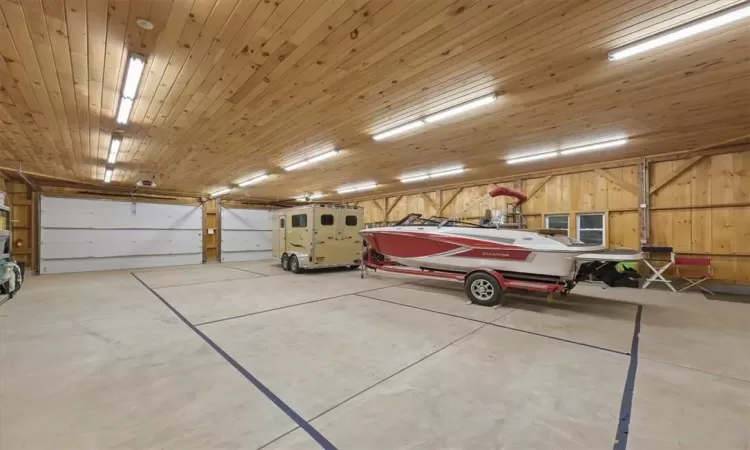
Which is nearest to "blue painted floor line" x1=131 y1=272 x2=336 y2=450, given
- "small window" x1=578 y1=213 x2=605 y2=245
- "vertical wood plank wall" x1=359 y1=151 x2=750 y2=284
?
"vertical wood plank wall" x1=359 y1=151 x2=750 y2=284

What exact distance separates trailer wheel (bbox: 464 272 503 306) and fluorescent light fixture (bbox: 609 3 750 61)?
11.4ft

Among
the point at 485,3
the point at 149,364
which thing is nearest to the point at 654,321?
the point at 485,3

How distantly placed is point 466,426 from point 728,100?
18.5ft

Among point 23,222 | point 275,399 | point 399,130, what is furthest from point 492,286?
point 23,222

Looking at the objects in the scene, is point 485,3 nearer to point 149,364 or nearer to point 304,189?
point 149,364

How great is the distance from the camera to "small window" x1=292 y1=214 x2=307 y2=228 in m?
9.52

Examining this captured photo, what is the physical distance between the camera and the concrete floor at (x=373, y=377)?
1.85 meters

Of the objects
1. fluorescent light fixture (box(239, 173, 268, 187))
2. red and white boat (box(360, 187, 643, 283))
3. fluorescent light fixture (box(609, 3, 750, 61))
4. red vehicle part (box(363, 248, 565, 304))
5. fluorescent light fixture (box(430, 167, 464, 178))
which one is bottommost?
red vehicle part (box(363, 248, 565, 304))

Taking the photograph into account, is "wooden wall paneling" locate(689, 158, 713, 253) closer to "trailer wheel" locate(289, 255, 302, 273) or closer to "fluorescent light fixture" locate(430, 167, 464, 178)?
"fluorescent light fixture" locate(430, 167, 464, 178)

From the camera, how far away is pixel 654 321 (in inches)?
167

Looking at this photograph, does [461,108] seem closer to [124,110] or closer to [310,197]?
[124,110]

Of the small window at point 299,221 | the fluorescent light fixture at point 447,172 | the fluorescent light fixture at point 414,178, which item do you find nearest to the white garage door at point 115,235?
the small window at point 299,221

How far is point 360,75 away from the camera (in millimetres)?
3520

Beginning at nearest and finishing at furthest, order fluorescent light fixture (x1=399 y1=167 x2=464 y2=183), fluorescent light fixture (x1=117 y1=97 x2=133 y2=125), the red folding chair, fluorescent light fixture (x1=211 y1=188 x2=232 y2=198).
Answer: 1. fluorescent light fixture (x1=117 y1=97 x2=133 y2=125)
2. the red folding chair
3. fluorescent light fixture (x1=399 y1=167 x2=464 y2=183)
4. fluorescent light fixture (x1=211 y1=188 x2=232 y2=198)
